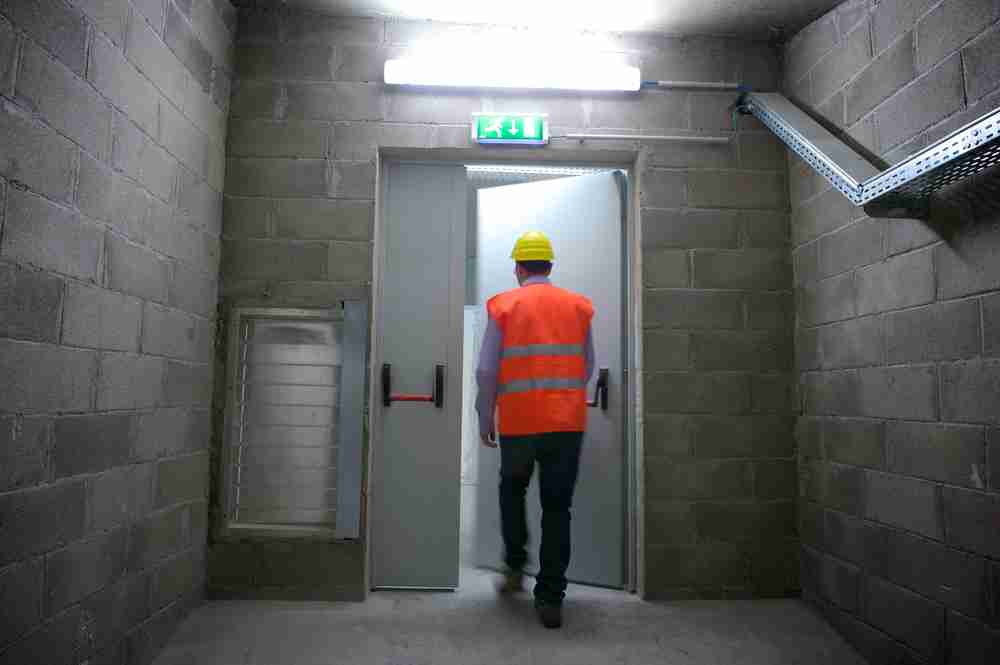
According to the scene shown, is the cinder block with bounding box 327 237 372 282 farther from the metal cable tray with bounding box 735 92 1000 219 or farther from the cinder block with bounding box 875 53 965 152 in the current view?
the cinder block with bounding box 875 53 965 152

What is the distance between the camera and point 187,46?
98.0 inches

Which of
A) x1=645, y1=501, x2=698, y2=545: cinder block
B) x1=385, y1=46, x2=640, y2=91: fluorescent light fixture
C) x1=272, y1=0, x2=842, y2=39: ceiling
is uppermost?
x1=272, y1=0, x2=842, y2=39: ceiling

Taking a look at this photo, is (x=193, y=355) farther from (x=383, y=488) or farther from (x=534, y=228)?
(x=534, y=228)

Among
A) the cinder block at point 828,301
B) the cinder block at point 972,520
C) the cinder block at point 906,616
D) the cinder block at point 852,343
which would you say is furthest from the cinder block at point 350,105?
the cinder block at point 906,616

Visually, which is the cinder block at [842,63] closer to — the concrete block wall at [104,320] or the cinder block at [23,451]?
the concrete block wall at [104,320]

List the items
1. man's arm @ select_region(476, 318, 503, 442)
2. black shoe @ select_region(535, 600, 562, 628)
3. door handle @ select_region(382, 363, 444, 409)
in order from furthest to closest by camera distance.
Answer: door handle @ select_region(382, 363, 444, 409) < man's arm @ select_region(476, 318, 503, 442) < black shoe @ select_region(535, 600, 562, 628)

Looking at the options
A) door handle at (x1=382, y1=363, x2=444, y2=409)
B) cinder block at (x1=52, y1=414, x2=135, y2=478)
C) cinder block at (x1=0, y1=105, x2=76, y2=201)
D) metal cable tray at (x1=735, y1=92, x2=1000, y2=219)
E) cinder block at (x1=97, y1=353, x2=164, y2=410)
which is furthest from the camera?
door handle at (x1=382, y1=363, x2=444, y2=409)

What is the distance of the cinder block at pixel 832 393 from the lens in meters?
2.50

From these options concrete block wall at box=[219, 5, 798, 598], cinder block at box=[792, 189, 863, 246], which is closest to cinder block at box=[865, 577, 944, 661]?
concrete block wall at box=[219, 5, 798, 598]

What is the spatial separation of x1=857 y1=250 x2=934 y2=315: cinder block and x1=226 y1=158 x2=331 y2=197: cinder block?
7.48 ft

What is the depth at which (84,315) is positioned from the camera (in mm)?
1842

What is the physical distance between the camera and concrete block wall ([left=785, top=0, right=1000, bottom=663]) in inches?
74.2

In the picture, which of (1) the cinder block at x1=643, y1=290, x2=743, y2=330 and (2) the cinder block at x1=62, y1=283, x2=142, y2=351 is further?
(1) the cinder block at x1=643, y1=290, x2=743, y2=330

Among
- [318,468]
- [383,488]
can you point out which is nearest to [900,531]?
[383,488]
